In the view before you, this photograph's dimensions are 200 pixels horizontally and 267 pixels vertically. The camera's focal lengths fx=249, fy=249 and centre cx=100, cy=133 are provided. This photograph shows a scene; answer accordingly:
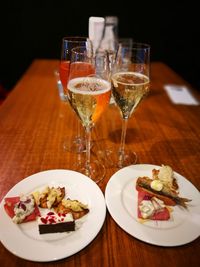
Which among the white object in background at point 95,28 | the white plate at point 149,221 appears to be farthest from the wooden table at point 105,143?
the white object in background at point 95,28

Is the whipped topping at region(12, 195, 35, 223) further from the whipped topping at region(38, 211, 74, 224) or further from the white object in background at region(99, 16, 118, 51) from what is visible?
the white object in background at region(99, 16, 118, 51)

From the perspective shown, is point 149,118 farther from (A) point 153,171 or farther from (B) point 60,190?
(B) point 60,190

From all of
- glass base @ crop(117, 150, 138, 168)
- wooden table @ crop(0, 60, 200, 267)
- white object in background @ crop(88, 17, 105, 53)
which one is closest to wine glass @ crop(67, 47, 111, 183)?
glass base @ crop(117, 150, 138, 168)

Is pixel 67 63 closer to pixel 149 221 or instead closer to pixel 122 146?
pixel 122 146

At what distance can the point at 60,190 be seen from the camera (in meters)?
0.69

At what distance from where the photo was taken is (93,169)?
856 millimetres

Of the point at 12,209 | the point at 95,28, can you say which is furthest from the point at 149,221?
the point at 95,28

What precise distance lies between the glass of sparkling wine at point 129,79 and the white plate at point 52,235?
0.72 ft

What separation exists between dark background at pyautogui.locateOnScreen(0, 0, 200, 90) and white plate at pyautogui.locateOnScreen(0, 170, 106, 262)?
8.60 ft

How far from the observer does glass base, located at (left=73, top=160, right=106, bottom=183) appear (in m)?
0.81

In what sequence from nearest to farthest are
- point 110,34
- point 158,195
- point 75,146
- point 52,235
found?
1. point 52,235
2. point 158,195
3. point 75,146
4. point 110,34

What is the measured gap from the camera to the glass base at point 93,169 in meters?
0.81

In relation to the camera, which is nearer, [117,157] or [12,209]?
[12,209]

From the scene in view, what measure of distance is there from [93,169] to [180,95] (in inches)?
34.7
